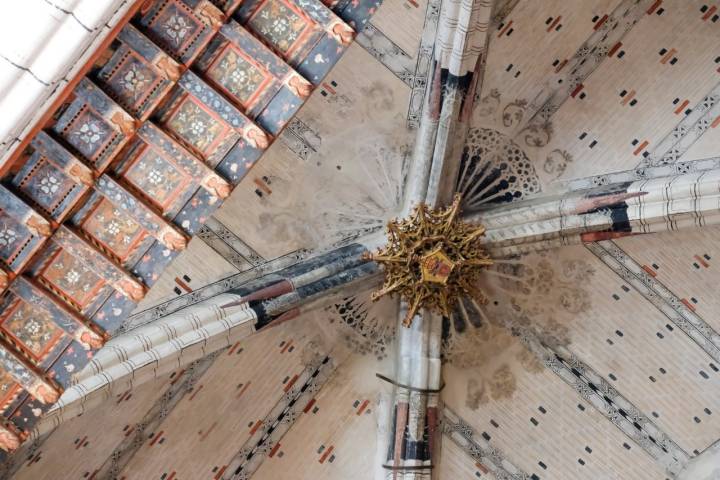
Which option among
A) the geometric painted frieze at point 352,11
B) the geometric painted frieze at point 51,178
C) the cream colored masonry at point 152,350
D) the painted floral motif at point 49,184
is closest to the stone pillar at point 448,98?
the geometric painted frieze at point 352,11

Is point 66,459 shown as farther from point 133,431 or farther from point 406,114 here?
point 406,114

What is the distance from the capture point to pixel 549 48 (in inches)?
412

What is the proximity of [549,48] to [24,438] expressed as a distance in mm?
5621

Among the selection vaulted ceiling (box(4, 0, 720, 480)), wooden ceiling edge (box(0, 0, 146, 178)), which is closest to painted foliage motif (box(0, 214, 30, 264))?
wooden ceiling edge (box(0, 0, 146, 178))

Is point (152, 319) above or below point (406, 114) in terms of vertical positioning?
below

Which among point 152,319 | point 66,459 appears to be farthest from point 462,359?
point 66,459

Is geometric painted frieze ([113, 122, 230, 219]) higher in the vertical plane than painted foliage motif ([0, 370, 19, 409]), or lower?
higher

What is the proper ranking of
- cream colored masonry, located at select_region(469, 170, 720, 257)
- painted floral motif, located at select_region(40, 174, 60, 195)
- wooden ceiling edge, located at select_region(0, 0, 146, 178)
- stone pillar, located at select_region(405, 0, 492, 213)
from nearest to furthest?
wooden ceiling edge, located at select_region(0, 0, 146, 178)
painted floral motif, located at select_region(40, 174, 60, 195)
stone pillar, located at select_region(405, 0, 492, 213)
cream colored masonry, located at select_region(469, 170, 720, 257)

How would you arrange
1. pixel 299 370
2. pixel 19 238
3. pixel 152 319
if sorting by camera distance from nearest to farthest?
pixel 19 238 < pixel 152 319 < pixel 299 370

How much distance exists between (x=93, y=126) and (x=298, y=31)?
146 cm

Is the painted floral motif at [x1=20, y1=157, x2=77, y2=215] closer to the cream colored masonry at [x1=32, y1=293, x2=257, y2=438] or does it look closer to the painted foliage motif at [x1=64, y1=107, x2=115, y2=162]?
the painted foliage motif at [x1=64, y1=107, x2=115, y2=162]

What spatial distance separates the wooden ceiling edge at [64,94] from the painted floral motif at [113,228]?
65cm

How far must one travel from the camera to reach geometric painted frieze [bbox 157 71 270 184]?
770 cm

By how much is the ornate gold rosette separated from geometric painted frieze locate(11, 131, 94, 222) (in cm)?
316
